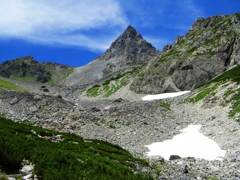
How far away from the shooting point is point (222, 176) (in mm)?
21234

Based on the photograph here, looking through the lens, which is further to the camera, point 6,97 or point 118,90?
point 118,90

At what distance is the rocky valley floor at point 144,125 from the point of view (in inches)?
965

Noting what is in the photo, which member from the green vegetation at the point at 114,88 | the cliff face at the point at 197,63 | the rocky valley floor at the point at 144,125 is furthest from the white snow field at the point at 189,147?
the green vegetation at the point at 114,88

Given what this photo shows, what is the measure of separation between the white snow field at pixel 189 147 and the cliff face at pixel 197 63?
62076 millimetres

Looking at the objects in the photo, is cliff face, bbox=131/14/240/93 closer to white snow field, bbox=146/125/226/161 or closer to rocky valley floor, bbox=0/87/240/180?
rocky valley floor, bbox=0/87/240/180

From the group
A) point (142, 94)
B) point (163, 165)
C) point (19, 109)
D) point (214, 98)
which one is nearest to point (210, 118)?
point (214, 98)

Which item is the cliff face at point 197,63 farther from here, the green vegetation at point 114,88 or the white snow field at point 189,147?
the white snow field at point 189,147

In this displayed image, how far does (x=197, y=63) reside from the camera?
100 meters

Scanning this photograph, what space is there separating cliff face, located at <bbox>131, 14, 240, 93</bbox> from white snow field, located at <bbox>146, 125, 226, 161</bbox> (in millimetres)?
62076

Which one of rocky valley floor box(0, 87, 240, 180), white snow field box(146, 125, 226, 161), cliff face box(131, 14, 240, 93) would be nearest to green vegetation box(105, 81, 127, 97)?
cliff face box(131, 14, 240, 93)

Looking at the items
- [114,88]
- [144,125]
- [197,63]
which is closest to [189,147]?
[144,125]

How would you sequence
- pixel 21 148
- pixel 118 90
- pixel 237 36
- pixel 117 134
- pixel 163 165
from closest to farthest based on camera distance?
pixel 21 148 → pixel 163 165 → pixel 117 134 → pixel 237 36 → pixel 118 90

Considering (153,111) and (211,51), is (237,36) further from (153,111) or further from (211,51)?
(153,111)

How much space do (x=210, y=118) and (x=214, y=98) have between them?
471 inches
